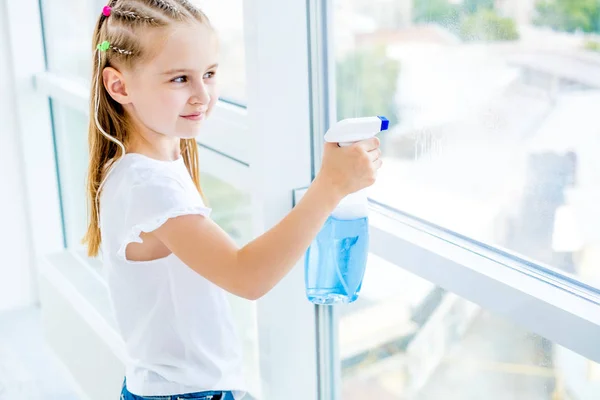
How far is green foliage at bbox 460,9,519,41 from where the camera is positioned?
3.23 feet

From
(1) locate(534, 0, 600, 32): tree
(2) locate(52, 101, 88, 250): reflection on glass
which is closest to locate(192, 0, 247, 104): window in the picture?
(1) locate(534, 0, 600, 32): tree

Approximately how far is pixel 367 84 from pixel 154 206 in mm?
430

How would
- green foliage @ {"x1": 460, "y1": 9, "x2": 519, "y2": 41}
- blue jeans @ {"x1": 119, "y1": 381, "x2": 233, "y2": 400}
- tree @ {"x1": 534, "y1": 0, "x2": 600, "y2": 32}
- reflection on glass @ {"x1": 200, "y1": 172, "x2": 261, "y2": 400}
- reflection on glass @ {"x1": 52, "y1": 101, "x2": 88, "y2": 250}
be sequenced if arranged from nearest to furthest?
1. tree @ {"x1": 534, "y1": 0, "x2": 600, "y2": 32}
2. green foliage @ {"x1": 460, "y1": 9, "x2": 519, "y2": 41}
3. blue jeans @ {"x1": 119, "y1": 381, "x2": 233, "y2": 400}
4. reflection on glass @ {"x1": 200, "y1": 172, "x2": 261, "y2": 400}
5. reflection on glass @ {"x1": 52, "y1": 101, "x2": 88, "y2": 250}

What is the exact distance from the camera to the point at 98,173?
1151 mm

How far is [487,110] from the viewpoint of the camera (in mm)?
1052

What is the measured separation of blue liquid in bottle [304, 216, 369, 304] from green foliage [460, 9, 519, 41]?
0.29 metres

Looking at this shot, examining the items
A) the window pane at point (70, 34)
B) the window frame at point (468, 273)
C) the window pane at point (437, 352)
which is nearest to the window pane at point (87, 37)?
the window pane at point (70, 34)

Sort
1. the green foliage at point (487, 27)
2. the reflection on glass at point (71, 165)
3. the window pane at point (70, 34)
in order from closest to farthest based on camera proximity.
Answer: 1. the green foliage at point (487, 27)
2. the window pane at point (70, 34)
3. the reflection on glass at point (71, 165)

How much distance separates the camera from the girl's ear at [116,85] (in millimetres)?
1073

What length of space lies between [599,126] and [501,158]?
165mm

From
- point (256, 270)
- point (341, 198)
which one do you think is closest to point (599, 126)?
point (341, 198)

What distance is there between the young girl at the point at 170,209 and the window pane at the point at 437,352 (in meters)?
0.28

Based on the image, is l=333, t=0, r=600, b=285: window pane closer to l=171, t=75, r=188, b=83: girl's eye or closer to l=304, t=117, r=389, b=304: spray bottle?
l=304, t=117, r=389, b=304: spray bottle

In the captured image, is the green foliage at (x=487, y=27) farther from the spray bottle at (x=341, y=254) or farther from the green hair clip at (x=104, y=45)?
the green hair clip at (x=104, y=45)
